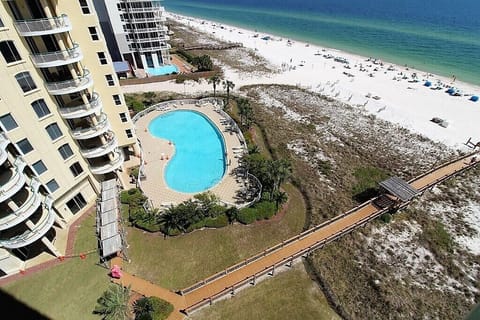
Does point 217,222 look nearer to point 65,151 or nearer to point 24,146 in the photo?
point 65,151

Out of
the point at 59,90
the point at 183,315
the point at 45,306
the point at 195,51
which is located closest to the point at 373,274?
the point at 183,315

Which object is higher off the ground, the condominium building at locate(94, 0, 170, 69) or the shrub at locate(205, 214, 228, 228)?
the condominium building at locate(94, 0, 170, 69)

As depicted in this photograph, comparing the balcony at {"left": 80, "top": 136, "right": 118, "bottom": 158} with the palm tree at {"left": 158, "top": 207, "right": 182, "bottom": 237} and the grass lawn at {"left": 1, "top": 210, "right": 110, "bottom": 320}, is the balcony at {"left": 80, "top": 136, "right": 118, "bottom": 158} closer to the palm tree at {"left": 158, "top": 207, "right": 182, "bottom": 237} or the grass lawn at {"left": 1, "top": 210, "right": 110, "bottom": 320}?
the palm tree at {"left": 158, "top": 207, "right": 182, "bottom": 237}

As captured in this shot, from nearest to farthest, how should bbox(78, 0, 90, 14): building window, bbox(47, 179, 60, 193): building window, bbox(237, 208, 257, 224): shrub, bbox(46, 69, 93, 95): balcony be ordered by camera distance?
bbox(46, 69, 93, 95): balcony → bbox(78, 0, 90, 14): building window → bbox(47, 179, 60, 193): building window → bbox(237, 208, 257, 224): shrub

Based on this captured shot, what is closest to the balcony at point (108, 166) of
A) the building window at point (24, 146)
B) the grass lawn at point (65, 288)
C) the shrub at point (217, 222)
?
the building window at point (24, 146)

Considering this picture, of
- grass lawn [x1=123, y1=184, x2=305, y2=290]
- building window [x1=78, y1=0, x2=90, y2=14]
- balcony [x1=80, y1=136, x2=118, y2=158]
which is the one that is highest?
building window [x1=78, y1=0, x2=90, y2=14]

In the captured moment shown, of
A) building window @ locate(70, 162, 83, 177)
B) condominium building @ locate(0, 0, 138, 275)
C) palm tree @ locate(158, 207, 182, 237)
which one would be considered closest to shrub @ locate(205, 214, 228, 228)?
palm tree @ locate(158, 207, 182, 237)

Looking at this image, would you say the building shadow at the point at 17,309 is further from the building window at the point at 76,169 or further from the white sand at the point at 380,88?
the white sand at the point at 380,88
